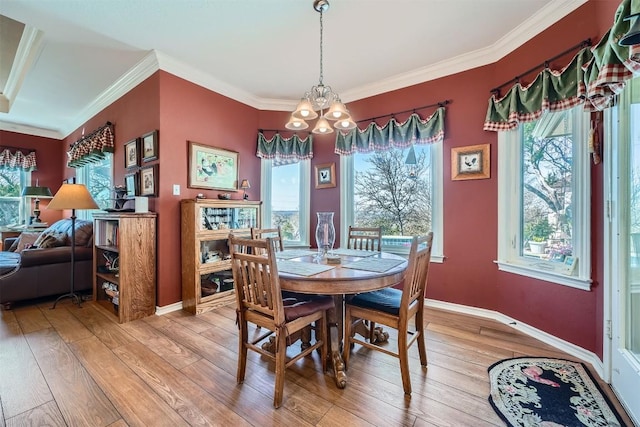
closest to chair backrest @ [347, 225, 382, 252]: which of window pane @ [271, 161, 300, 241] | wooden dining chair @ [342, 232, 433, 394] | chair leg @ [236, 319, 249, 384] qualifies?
wooden dining chair @ [342, 232, 433, 394]

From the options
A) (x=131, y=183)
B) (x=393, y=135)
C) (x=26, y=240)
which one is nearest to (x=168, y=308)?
(x=131, y=183)

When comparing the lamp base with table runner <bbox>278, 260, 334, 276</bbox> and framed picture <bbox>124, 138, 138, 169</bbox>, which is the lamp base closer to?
framed picture <bbox>124, 138, 138, 169</bbox>

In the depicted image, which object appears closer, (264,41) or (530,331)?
(530,331)

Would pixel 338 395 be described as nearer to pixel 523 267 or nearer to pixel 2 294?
pixel 523 267

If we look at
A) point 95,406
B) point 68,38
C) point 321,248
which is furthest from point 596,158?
point 68,38

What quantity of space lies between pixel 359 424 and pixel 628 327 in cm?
166

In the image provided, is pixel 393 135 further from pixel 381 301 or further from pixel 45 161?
pixel 45 161

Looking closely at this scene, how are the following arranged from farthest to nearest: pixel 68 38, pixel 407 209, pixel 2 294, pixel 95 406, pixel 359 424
Result: 1. pixel 407 209
2. pixel 2 294
3. pixel 68 38
4. pixel 95 406
5. pixel 359 424

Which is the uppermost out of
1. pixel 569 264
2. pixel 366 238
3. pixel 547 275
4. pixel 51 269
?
pixel 366 238

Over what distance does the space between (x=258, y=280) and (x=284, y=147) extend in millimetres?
2630

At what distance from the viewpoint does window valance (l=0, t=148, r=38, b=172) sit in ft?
15.7

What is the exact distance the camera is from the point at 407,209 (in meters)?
3.26

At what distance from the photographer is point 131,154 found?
3.24 meters

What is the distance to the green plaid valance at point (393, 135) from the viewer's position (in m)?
2.90
